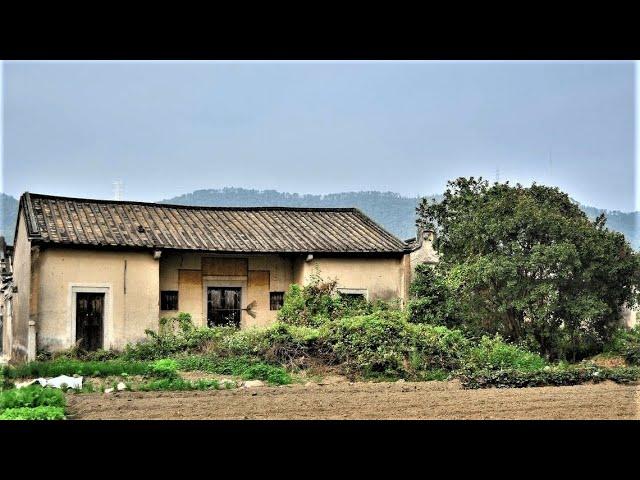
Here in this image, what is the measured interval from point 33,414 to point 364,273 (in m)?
9.90

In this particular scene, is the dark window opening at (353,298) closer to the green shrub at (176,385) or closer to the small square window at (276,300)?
the small square window at (276,300)

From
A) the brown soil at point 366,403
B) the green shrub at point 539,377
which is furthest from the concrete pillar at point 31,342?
the green shrub at point 539,377

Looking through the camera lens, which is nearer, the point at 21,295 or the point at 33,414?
the point at 33,414

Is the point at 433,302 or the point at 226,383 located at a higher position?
the point at 433,302

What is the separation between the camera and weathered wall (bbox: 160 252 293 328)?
1664 centimetres

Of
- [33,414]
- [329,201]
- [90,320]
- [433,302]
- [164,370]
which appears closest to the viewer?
[33,414]

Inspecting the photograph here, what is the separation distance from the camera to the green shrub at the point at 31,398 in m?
9.03

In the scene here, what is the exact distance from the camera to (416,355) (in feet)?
43.5

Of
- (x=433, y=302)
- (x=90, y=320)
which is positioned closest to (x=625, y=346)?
(x=433, y=302)

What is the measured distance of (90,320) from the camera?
1529 centimetres

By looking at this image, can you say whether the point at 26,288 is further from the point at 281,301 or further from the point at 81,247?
the point at 281,301

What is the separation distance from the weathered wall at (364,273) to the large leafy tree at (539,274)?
1363 millimetres

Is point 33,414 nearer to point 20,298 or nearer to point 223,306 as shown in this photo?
point 20,298
